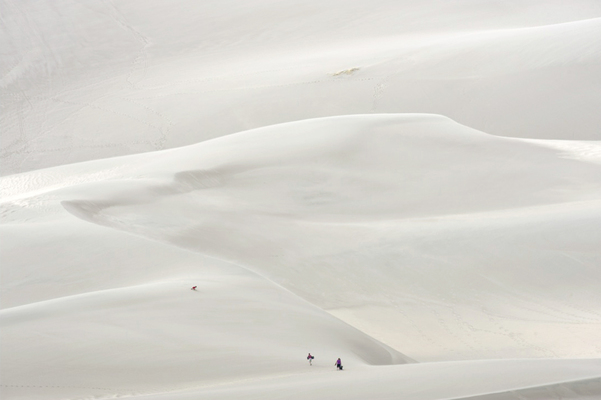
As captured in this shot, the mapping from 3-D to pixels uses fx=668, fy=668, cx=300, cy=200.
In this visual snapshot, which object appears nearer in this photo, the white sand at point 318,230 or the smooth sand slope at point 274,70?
the white sand at point 318,230

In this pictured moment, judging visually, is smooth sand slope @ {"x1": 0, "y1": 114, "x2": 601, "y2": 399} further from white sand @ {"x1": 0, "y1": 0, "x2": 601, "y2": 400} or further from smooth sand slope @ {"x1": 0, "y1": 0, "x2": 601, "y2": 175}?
smooth sand slope @ {"x1": 0, "y1": 0, "x2": 601, "y2": 175}

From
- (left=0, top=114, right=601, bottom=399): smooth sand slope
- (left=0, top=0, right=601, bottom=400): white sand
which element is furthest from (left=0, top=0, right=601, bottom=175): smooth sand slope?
(left=0, top=114, right=601, bottom=399): smooth sand slope

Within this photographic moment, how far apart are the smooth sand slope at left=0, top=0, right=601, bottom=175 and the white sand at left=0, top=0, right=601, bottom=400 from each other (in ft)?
0.26

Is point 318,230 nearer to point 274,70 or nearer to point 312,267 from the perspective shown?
point 312,267

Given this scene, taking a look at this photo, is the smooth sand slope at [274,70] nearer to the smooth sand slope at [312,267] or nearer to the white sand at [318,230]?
the white sand at [318,230]

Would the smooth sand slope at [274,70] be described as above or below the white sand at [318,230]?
above

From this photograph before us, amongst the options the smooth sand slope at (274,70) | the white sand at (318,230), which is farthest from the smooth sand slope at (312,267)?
the smooth sand slope at (274,70)

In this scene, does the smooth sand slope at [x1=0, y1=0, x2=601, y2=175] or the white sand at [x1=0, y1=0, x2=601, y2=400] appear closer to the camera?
the white sand at [x1=0, y1=0, x2=601, y2=400]

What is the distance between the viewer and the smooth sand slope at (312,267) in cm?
433

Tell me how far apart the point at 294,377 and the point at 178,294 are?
1.43 meters

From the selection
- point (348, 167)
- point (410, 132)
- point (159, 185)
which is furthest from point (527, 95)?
point (159, 185)

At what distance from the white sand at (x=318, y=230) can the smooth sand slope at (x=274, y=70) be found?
0.26 ft

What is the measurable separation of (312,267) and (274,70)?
10.8 metres

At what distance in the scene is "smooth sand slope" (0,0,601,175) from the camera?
14.1m
